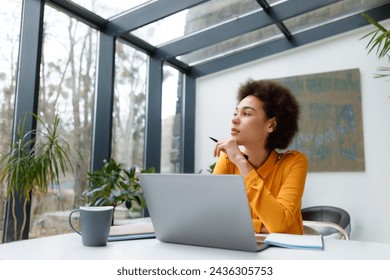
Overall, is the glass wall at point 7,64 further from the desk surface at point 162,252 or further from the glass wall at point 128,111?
the desk surface at point 162,252

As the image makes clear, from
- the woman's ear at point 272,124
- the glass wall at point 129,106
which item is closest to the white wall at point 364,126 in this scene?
the glass wall at point 129,106

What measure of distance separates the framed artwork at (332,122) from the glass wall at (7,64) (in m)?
3.09

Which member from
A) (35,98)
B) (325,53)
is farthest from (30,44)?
(325,53)

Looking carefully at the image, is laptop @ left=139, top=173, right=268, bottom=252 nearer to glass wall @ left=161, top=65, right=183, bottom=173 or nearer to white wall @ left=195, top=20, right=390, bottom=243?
white wall @ left=195, top=20, right=390, bottom=243

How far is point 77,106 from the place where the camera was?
329 cm

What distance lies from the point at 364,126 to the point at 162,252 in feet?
12.4

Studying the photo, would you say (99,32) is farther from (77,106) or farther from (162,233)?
(162,233)

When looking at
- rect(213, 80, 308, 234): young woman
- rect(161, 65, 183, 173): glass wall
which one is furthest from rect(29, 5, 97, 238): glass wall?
rect(213, 80, 308, 234): young woman

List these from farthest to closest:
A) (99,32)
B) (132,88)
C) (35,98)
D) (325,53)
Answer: (325,53), (132,88), (99,32), (35,98)

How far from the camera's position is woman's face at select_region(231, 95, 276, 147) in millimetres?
1608

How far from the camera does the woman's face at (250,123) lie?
1608mm

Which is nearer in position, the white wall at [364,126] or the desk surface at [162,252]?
the desk surface at [162,252]

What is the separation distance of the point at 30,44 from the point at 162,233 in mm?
2373

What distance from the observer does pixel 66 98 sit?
3154 mm
